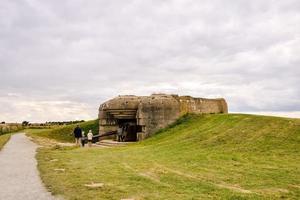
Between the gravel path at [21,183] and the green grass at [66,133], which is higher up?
the green grass at [66,133]

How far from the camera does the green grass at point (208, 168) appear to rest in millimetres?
8836

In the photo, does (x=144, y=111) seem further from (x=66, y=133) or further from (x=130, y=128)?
(x=66, y=133)

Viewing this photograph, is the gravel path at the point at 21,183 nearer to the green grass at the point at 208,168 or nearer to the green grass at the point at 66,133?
the green grass at the point at 208,168

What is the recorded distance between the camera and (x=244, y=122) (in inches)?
824

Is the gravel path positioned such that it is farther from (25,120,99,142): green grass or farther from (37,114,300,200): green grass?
(25,120,99,142): green grass

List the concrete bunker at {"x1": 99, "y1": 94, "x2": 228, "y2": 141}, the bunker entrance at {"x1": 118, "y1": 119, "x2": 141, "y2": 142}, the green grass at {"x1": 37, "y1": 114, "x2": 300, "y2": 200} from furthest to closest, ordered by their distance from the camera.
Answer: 1. the bunker entrance at {"x1": 118, "y1": 119, "x2": 141, "y2": 142}
2. the concrete bunker at {"x1": 99, "y1": 94, "x2": 228, "y2": 141}
3. the green grass at {"x1": 37, "y1": 114, "x2": 300, "y2": 200}

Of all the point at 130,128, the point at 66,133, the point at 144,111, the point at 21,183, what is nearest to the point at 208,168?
the point at 21,183

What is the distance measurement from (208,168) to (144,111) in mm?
13775

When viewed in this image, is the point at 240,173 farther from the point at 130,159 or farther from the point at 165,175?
the point at 130,159

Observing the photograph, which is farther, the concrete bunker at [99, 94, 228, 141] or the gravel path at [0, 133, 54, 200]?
the concrete bunker at [99, 94, 228, 141]

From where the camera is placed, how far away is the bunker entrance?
93.3ft

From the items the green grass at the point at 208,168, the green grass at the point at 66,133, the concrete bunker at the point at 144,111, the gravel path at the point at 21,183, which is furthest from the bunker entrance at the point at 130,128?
the gravel path at the point at 21,183

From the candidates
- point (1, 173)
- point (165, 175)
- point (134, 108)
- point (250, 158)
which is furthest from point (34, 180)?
point (134, 108)

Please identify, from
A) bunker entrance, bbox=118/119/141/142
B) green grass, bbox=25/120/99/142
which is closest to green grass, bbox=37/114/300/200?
bunker entrance, bbox=118/119/141/142
